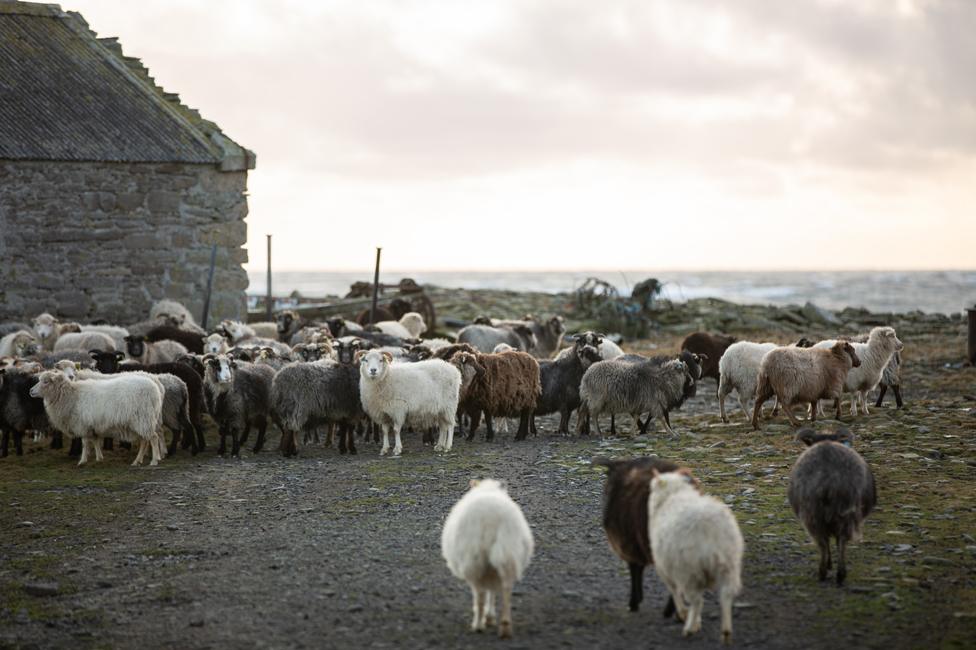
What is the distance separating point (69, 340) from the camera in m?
17.5

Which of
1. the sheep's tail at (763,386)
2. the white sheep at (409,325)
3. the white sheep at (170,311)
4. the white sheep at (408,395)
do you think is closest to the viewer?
the white sheep at (408,395)

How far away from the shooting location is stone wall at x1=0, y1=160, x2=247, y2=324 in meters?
21.0

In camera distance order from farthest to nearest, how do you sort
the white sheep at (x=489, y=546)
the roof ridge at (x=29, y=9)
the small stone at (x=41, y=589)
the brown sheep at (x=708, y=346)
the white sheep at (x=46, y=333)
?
1. the roof ridge at (x=29, y=9)
2. the brown sheep at (x=708, y=346)
3. the white sheep at (x=46, y=333)
4. the small stone at (x=41, y=589)
5. the white sheep at (x=489, y=546)

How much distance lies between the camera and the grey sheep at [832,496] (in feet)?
25.1

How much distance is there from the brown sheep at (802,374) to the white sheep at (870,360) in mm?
475

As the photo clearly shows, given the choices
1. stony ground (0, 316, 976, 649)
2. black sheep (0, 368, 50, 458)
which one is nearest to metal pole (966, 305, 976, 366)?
stony ground (0, 316, 976, 649)

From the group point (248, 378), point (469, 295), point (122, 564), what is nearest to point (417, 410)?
point (248, 378)

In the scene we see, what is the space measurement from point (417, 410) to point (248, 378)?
7.48ft

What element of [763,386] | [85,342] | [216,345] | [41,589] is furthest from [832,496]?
[85,342]

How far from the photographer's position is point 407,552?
886 cm

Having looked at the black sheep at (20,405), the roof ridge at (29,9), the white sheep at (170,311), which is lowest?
the black sheep at (20,405)

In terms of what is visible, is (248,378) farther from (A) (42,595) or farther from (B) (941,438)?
(B) (941,438)

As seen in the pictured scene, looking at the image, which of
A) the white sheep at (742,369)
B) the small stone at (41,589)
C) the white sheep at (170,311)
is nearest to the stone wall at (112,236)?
the white sheep at (170,311)

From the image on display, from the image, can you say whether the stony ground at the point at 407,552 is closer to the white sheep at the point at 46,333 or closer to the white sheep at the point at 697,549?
the white sheep at the point at 697,549
